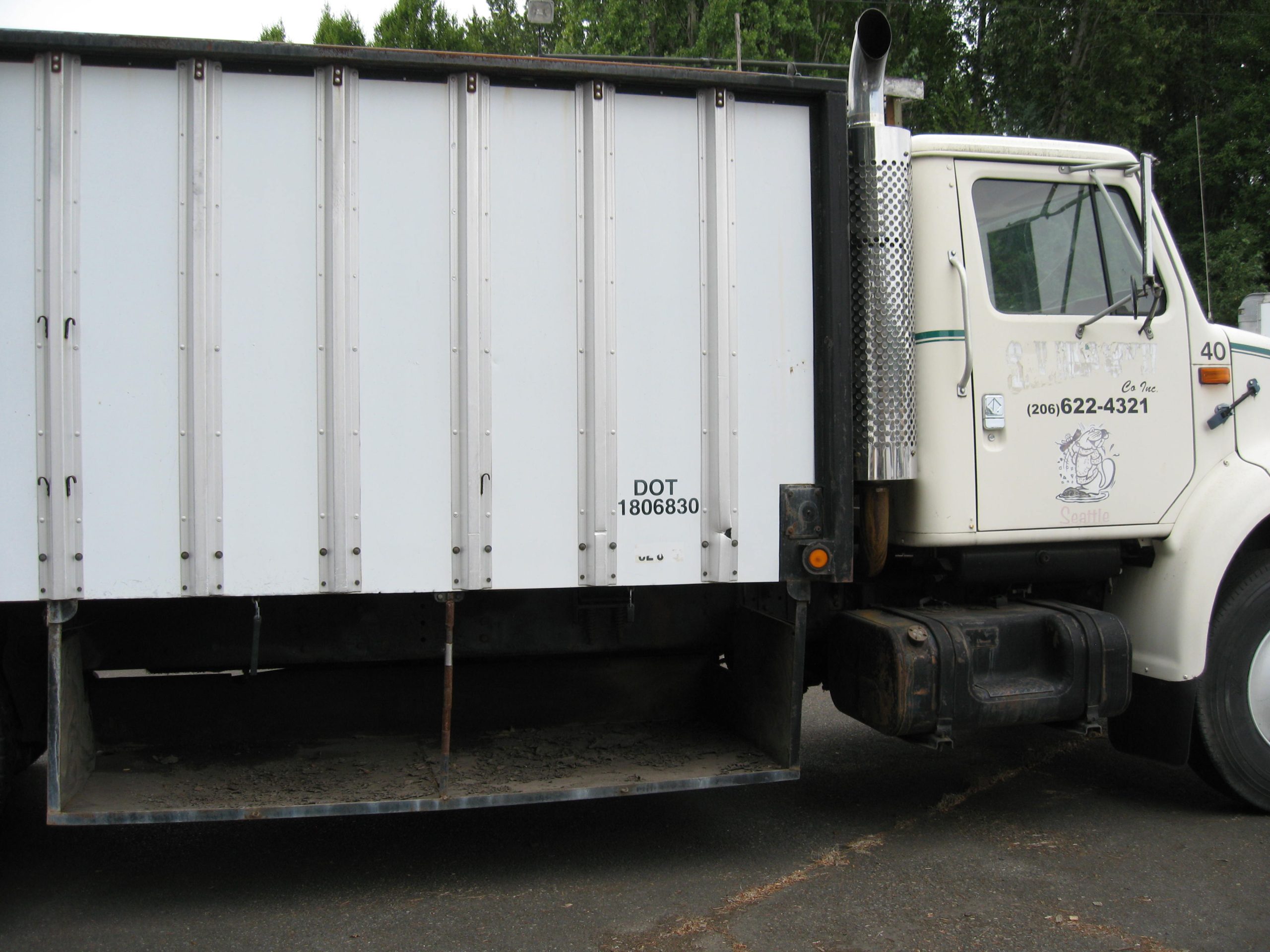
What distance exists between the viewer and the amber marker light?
4.34m

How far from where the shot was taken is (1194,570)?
4.74 metres

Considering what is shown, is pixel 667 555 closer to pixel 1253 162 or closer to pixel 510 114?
pixel 510 114

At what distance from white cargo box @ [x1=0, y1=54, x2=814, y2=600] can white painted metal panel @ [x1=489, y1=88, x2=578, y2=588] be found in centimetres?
1

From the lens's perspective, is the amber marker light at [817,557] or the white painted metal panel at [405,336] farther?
the amber marker light at [817,557]

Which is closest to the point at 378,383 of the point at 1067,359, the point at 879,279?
the point at 879,279

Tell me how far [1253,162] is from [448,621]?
72.5ft

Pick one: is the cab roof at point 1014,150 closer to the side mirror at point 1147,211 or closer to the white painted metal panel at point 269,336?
the side mirror at point 1147,211

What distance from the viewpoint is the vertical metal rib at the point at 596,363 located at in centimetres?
417

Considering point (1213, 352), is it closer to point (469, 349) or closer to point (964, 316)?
point (964, 316)

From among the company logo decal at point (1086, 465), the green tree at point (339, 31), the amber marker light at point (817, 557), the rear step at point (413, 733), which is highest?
the green tree at point (339, 31)

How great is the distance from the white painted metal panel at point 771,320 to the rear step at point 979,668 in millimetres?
652

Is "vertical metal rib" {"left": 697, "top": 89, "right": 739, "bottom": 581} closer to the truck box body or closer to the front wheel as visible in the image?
the truck box body

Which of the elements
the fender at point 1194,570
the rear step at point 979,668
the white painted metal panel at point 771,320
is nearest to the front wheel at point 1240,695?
the fender at point 1194,570

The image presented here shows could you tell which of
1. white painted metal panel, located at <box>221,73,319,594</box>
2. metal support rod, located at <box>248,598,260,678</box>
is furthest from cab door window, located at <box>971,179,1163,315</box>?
metal support rod, located at <box>248,598,260,678</box>
